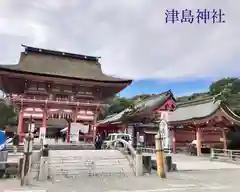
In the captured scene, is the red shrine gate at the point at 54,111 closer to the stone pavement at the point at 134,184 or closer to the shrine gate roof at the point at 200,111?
the shrine gate roof at the point at 200,111

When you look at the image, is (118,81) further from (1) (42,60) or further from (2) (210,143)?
(2) (210,143)

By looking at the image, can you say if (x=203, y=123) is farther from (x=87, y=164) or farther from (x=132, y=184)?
(x=132, y=184)

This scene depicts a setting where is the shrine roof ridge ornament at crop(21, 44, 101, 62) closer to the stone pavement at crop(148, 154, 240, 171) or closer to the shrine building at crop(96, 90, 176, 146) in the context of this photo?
the shrine building at crop(96, 90, 176, 146)

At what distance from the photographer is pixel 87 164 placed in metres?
15.0

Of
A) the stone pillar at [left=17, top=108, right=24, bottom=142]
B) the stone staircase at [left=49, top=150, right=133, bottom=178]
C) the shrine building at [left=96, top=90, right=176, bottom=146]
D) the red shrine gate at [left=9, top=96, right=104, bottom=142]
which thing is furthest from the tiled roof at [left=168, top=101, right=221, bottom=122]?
the stone pillar at [left=17, top=108, right=24, bottom=142]

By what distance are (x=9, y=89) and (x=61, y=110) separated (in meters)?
5.90

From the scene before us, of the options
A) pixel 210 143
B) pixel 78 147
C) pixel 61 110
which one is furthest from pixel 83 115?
pixel 210 143

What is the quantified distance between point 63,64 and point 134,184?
71.2 feet

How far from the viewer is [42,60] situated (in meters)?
30.0

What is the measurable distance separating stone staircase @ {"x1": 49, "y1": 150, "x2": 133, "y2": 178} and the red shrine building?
9420 millimetres

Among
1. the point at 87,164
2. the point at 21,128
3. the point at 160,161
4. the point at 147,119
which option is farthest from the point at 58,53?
the point at 160,161

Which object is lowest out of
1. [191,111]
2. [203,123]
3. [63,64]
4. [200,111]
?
[203,123]

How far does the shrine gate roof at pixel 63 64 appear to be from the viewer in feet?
90.2

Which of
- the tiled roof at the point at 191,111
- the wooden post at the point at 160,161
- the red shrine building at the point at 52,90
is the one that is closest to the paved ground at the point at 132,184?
the wooden post at the point at 160,161
